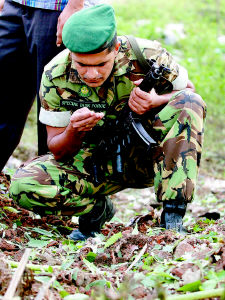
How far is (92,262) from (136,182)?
0.94 metres

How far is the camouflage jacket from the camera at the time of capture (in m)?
2.88

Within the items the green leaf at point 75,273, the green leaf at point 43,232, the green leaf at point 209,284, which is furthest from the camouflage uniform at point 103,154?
the green leaf at point 209,284

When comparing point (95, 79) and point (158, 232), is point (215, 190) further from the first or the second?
point (95, 79)

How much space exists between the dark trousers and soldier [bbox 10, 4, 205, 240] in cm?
A: 25

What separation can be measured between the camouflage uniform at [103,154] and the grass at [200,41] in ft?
7.78

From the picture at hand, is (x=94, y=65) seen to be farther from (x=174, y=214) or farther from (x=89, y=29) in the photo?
(x=174, y=214)

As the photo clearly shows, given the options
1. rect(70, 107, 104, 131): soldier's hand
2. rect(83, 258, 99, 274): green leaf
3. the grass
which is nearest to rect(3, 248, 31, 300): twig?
rect(83, 258, 99, 274): green leaf

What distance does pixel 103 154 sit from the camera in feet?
10.2

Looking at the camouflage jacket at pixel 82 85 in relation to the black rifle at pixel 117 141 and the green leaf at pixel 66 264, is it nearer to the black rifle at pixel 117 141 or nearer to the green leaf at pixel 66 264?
the black rifle at pixel 117 141

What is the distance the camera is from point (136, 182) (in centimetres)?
321

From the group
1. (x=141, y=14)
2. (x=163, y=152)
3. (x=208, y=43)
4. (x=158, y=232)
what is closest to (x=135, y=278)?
(x=158, y=232)

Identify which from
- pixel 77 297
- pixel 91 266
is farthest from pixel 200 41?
pixel 77 297

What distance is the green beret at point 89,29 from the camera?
2.56 metres

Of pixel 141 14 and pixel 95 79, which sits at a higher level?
pixel 95 79
